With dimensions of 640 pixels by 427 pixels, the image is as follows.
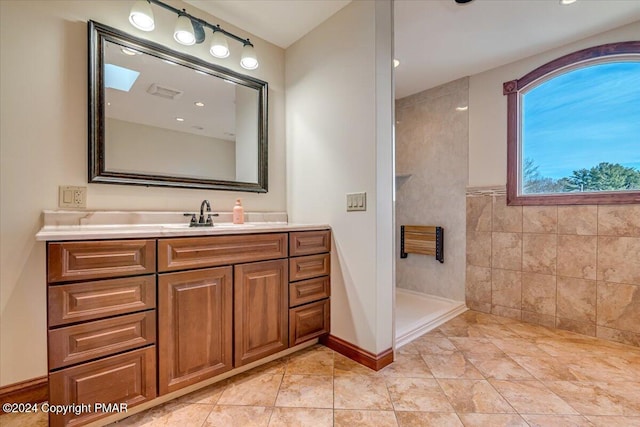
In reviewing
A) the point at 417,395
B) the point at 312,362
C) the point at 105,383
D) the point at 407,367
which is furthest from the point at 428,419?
the point at 105,383

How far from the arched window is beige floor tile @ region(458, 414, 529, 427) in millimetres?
1849

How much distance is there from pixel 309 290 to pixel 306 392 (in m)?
0.59

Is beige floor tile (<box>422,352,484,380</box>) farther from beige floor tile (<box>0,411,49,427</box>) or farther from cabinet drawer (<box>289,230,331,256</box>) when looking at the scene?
beige floor tile (<box>0,411,49,427</box>)

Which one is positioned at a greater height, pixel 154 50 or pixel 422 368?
pixel 154 50

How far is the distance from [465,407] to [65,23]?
9.33ft

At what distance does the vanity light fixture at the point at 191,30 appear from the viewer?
60.9 inches

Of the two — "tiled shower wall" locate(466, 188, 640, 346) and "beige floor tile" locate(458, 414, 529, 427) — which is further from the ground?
"tiled shower wall" locate(466, 188, 640, 346)

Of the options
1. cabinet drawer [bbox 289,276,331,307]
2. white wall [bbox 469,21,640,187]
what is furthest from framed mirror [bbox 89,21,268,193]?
white wall [bbox 469,21,640,187]

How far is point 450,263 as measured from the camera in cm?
304

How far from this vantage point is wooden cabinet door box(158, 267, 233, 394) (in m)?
1.32

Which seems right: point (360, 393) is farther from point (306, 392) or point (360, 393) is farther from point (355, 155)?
point (355, 155)

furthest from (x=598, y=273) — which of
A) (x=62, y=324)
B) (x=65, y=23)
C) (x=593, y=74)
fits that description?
(x=65, y=23)

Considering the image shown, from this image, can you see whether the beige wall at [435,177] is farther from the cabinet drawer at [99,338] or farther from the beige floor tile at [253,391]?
the cabinet drawer at [99,338]

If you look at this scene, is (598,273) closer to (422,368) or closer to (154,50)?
(422,368)
